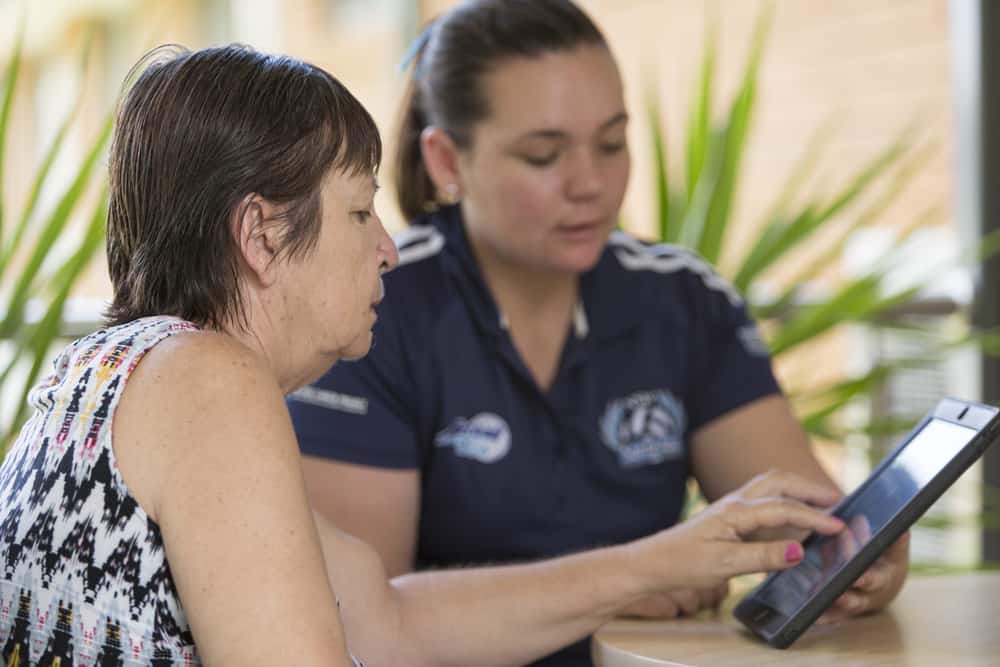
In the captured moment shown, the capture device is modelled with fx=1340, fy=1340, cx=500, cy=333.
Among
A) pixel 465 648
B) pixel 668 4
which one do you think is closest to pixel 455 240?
pixel 465 648

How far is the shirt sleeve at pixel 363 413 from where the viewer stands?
172 centimetres

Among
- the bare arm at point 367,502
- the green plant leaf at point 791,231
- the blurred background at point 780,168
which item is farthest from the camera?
the green plant leaf at point 791,231

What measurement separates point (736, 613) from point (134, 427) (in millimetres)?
Answer: 757

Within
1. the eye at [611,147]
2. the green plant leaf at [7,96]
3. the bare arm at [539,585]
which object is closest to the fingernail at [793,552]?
the bare arm at [539,585]

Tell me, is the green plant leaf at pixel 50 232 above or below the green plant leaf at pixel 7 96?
below

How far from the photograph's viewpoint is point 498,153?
1.87 metres

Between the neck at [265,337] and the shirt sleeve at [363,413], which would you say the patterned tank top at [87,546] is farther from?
the shirt sleeve at [363,413]

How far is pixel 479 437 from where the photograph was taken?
1809 millimetres

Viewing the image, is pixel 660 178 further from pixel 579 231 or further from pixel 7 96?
pixel 7 96

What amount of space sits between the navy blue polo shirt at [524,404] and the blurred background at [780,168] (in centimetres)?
37

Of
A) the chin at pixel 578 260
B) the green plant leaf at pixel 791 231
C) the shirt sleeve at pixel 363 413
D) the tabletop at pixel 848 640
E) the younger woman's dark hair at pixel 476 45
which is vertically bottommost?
the tabletop at pixel 848 640

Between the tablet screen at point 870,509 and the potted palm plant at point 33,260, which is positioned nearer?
the tablet screen at point 870,509

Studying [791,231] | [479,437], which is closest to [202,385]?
[479,437]

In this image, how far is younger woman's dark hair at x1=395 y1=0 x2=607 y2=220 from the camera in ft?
6.18
